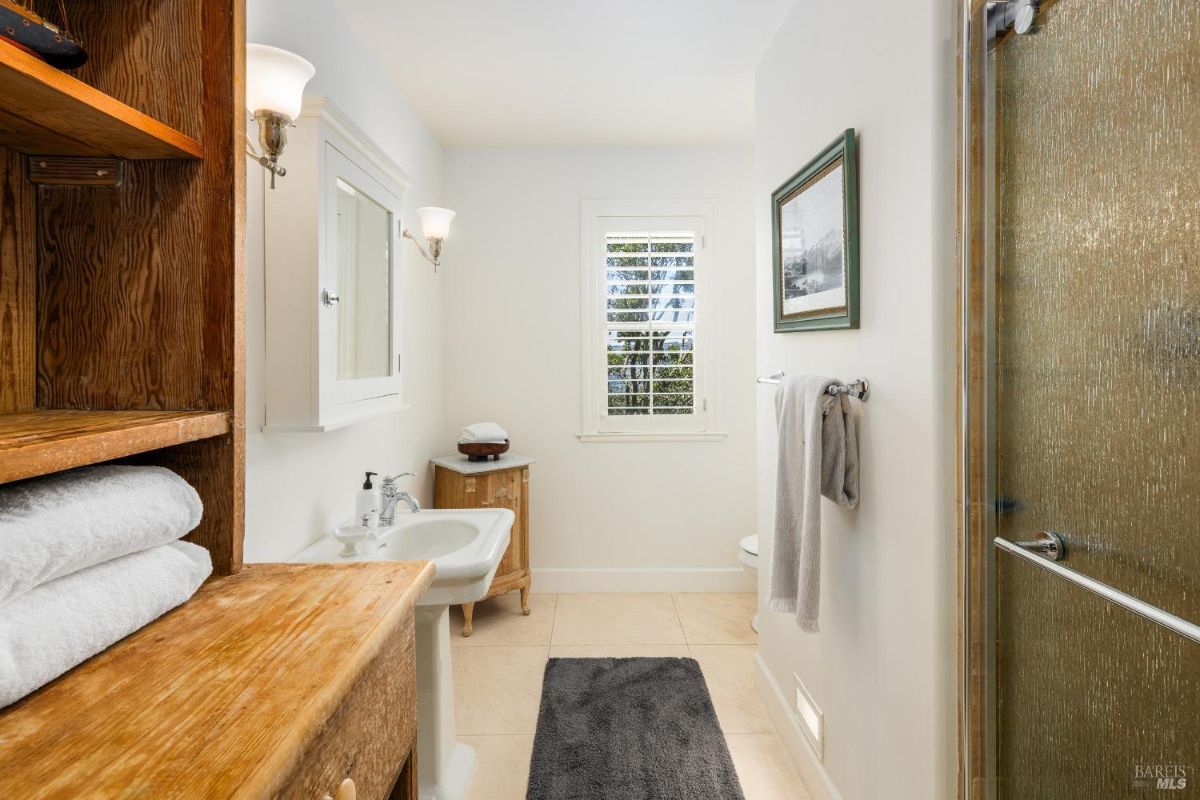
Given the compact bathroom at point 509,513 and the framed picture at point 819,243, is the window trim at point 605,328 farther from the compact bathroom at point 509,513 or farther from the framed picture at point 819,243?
the framed picture at point 819,243

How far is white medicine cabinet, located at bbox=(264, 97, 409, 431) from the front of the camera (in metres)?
1.68

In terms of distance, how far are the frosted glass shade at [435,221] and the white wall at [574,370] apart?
2.38 feet

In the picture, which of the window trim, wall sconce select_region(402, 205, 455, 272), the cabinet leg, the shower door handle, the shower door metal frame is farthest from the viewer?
the window trim

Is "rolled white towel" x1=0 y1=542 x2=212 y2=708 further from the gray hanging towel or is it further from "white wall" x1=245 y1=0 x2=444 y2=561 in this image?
the gray hanging towel

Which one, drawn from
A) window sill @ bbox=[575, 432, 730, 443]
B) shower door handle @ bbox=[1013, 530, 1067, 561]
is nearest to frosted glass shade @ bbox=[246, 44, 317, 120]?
shower door handle @ bbox=[1013, 530, 1067, 561]

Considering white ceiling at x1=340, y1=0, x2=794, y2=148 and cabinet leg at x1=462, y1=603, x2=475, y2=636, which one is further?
cabinet leg at x1=462, y1=603, x2=475, y2=636

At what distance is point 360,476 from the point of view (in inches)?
94.1

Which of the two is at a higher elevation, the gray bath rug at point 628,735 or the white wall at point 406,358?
the white wall at point 406,358

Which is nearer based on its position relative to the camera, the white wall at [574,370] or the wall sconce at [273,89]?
the wall sconce at [273,89]

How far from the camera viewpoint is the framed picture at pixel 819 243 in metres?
1.66

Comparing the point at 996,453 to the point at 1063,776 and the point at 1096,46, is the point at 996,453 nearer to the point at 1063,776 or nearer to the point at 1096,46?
the point at 1063,776

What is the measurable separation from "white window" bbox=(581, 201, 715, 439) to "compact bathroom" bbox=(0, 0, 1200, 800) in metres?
0.70

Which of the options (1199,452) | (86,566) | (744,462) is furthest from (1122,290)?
(744,462)

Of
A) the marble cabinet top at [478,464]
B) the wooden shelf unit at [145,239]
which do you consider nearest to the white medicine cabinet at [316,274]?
the wooden shelf unit at [145,239]
